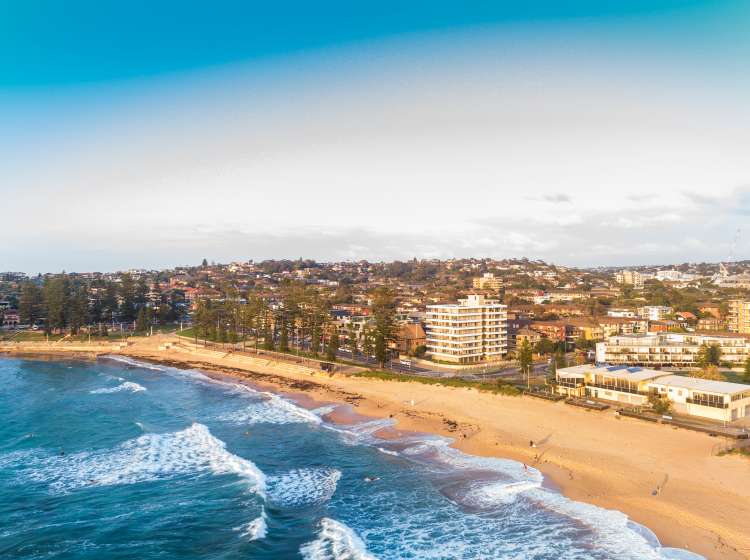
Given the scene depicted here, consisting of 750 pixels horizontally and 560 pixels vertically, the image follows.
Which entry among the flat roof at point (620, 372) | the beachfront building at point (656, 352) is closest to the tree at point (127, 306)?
the beachfront building at point (656, 352)

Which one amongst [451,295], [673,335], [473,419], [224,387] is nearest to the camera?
[473,419]

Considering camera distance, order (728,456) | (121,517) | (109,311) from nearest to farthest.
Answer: (121,517) < (728,456) < (109,311)

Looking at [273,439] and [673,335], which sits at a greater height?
[673,335]

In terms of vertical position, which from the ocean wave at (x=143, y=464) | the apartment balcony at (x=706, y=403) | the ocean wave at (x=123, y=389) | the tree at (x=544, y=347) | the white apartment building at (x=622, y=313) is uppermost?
the white apartment building at (x=622, y=313)

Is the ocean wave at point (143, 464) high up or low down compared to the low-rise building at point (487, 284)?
down

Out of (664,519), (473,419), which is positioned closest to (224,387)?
(473,419)

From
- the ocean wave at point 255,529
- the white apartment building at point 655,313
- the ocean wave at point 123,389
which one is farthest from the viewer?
the white apartment building at point 655,313

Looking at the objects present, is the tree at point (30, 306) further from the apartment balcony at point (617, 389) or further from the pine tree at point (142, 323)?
the apartment balcony at point (617, 389)

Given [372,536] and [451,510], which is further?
[451,510]

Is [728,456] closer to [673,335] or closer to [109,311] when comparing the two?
[673,335]
